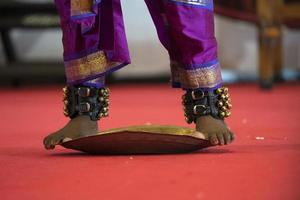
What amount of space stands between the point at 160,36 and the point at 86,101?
0.20 meters

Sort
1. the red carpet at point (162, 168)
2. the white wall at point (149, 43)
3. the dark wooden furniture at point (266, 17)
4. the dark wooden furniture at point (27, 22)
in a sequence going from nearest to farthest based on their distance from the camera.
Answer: the red carpet at point (162, 168), the dark wooden furniture at point (266, 17), the dark wooden furniture at point (27, 22), the white wall at point (149, 43)

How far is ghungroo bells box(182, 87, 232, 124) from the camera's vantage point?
1396 millimetres

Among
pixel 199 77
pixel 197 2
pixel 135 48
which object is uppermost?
pixel 197 2

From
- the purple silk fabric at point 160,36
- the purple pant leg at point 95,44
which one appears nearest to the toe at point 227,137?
the purple silk fabric at point 160,36

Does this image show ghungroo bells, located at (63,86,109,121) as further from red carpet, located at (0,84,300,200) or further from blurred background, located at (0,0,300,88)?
blurred background, located at (0,0,300,88)

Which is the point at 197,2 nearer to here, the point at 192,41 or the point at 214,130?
the point at 192,41

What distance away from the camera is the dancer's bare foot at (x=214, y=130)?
134 centimetres

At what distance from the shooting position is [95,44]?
55.3 inches

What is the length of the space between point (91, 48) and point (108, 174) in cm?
37

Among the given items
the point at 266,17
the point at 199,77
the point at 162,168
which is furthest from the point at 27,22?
the point at 162,168

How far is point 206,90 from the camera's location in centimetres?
139

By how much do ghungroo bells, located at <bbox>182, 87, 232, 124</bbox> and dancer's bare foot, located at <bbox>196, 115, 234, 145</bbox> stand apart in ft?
0.05

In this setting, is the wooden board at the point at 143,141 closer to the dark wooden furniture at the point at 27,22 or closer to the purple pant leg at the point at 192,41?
the purple pant leg at the point at 192,41

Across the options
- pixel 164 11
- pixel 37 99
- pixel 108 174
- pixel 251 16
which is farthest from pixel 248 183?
pixel 251 16
